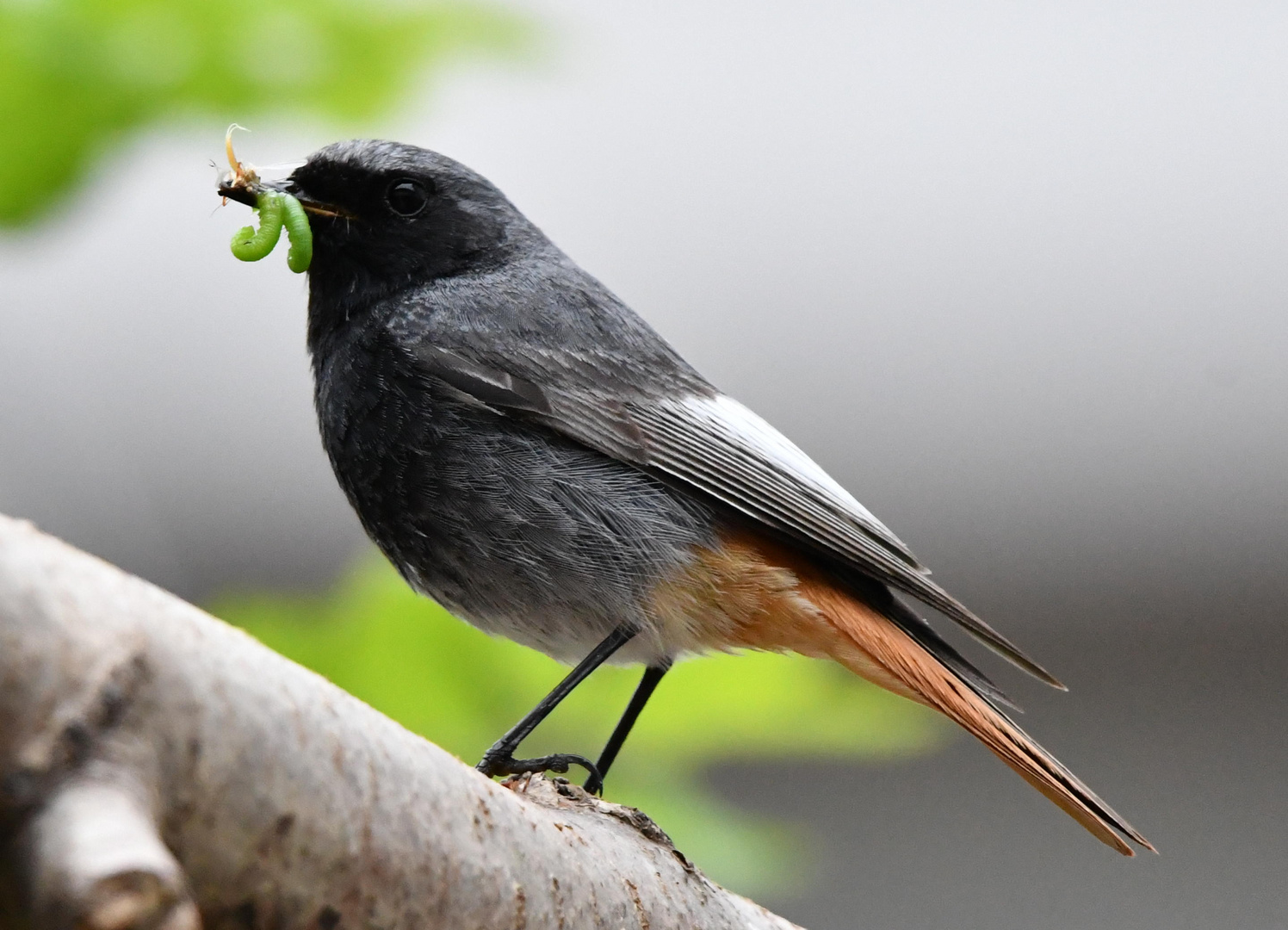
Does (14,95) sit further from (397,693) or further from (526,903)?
(526,903)

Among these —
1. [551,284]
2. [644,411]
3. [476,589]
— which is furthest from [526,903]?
[551,284]

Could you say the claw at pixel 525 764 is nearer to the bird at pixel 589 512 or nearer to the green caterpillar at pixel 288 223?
the bird at pixel 589 512

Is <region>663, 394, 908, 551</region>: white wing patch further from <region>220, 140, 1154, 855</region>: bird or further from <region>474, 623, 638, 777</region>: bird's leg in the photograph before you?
<region>474, 623, 638, 777</region>: bird's leg

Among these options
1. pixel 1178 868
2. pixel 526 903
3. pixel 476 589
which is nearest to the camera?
pixel 526 903

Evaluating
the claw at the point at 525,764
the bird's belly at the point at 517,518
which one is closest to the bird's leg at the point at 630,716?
the bird's belly at the point at 517,518

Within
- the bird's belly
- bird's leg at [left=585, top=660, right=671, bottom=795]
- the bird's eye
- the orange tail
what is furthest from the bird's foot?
the bird's eye

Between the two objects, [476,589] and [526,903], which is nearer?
[526,903]

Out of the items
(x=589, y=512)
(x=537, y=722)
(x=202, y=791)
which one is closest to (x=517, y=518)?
(x=589, y=512)
